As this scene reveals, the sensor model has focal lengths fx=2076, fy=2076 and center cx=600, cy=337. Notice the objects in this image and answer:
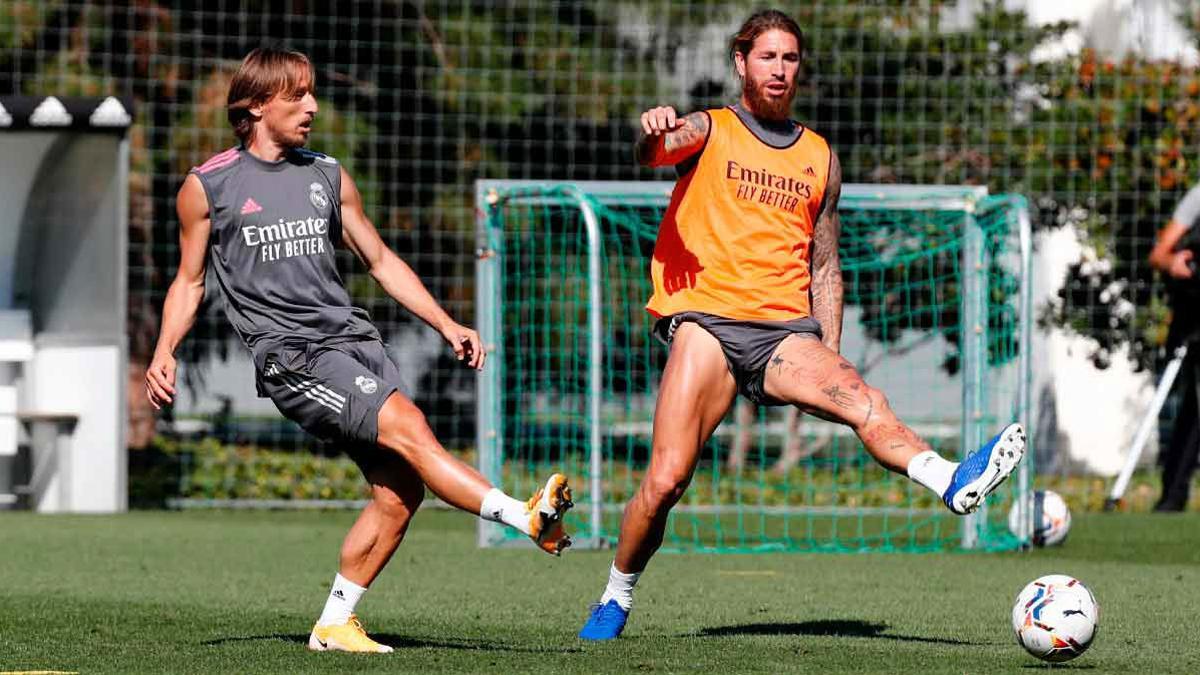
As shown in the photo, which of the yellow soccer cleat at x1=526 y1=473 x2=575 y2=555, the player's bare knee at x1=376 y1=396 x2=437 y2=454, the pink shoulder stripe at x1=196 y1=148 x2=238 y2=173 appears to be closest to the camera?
the yellow soccer cleat at x1=526 y1=473 x2=575 y2=555

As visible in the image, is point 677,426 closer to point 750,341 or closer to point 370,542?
point 750,341

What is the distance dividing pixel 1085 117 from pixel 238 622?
1140 cm

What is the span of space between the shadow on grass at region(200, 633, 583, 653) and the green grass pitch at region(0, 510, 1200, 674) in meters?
0.02

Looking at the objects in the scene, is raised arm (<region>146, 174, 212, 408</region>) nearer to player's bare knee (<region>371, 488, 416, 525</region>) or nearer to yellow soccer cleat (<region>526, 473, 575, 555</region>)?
player's bare knee (<region>371, 488, 416, 525</region>)

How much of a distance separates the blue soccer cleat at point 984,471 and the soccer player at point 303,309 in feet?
4.61

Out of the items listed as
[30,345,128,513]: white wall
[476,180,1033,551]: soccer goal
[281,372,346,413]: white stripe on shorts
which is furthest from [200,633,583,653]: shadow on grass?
[30,345,128,513]: white wall

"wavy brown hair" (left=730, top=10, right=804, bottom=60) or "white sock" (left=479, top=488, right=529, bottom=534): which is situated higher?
"wavy brown hair" (left=730, top=10, right=804, bottom=60)

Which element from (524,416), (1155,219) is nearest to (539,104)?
(524,416)

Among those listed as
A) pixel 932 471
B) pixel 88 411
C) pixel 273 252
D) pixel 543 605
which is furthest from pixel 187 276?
pixel 88 411

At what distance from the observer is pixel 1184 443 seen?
14500 mm

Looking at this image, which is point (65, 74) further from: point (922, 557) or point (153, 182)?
point (922, 557)

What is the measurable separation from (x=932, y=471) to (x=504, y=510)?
1252mm

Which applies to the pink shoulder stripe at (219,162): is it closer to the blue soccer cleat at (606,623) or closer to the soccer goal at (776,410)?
the blue soccer cleat at (606,623)

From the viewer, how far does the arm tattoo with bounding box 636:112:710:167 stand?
6.64 m
